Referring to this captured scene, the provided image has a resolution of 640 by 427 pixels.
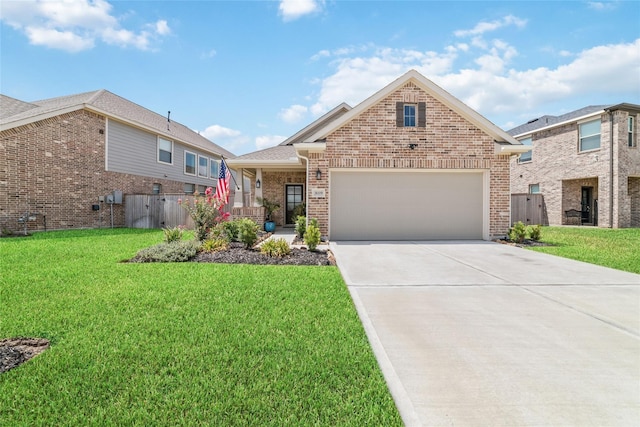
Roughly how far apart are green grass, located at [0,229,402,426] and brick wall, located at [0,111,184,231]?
372 inches

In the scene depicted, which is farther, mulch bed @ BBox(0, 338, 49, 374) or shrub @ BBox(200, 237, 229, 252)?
shrub @ BBox(200, 237, 229, 252)

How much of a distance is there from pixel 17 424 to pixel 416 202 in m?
10.8

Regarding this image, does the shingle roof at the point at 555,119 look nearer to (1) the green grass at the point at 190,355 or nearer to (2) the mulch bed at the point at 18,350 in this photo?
(1) the green grass at the point at 190,355

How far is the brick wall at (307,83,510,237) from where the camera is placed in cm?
1073

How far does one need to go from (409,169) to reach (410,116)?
1824 mm

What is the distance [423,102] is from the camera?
35.4 feet

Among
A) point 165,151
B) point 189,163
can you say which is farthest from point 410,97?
point 189,163

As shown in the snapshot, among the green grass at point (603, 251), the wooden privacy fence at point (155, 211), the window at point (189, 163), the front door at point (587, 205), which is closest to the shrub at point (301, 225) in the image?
the wooden privacy fence at point (155, 211)

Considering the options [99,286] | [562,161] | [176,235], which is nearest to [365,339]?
[99,286]

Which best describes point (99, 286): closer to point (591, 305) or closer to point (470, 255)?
point (591, 305)

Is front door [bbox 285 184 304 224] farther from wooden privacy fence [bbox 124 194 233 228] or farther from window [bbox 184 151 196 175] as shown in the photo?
window [bbox 184 151 196 175]

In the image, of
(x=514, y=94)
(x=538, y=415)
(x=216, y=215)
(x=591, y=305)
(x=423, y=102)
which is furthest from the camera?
(x=514, y=94)

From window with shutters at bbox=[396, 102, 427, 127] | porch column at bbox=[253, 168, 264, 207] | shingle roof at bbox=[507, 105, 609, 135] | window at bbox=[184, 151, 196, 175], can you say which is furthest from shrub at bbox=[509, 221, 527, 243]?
window at bbox=[184, 151, 196, 175]

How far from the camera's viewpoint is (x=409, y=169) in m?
11.0
